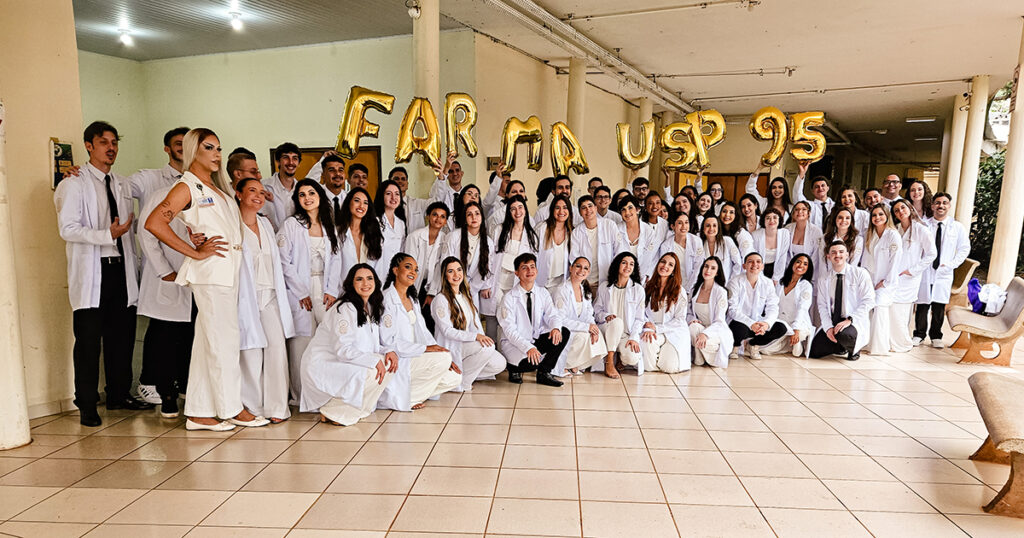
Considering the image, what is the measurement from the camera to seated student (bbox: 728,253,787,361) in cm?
585

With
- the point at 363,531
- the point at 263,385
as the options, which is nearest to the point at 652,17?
the point at 263,385

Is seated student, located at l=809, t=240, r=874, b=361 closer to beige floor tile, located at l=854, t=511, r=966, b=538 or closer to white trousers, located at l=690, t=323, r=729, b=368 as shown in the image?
white trousers, located at l=690, t=323, r=729, b=368

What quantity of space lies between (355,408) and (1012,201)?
7663mm

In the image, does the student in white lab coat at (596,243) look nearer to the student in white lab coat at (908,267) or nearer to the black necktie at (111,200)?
the student in white lab coat at (908,267)

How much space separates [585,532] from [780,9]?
7222 millimetres

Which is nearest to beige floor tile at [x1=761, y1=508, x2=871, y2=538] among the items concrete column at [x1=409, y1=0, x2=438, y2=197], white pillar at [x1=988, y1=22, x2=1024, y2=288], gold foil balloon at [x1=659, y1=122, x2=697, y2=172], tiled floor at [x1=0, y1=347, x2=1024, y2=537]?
tiled floor at [x1=0, y1=347, x2=1024, y2=537]

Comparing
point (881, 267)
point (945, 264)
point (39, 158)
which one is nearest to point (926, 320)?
point (945, 264)

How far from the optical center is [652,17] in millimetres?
8000

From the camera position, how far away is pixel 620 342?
5352mm

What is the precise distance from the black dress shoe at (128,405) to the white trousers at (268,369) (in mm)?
838

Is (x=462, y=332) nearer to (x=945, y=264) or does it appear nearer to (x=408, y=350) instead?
(x=408, y=350)

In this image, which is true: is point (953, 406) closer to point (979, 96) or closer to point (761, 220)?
point (761, 220)

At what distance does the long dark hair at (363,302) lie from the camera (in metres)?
4.12

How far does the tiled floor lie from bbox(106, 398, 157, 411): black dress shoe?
92 mm
